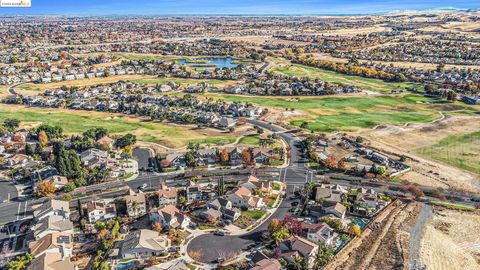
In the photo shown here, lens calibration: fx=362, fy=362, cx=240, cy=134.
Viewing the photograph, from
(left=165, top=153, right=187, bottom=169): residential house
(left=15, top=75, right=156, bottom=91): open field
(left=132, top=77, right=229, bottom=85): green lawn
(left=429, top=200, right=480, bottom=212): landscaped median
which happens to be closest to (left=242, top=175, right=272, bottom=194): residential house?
(left=165, top=153, right=187, bottom=169): residential house

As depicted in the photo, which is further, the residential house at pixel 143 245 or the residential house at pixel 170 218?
the residential house at pixel 170 218

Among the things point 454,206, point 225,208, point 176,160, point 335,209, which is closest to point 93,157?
point 176,160

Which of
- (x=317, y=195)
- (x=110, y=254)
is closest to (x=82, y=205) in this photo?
(x=110, y=254)

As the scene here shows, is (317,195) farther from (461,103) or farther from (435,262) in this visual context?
(461,103)

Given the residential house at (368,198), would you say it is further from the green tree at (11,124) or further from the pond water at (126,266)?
the green tree at (11,124)

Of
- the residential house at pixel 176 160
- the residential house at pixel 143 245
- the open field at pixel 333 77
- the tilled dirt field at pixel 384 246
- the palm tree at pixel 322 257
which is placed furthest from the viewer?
the open field at pixel 333 77

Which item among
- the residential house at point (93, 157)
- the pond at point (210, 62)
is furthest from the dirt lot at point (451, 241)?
the pond at point (210, 62)
